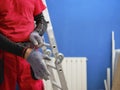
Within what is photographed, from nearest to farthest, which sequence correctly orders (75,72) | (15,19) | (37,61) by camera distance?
(37,61), (15,19), (75,72)

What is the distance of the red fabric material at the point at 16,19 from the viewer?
1357 millimetres

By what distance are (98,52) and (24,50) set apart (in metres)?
1.62

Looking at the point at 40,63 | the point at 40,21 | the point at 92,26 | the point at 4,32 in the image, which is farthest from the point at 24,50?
the point at 92,26

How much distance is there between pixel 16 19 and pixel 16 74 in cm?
34

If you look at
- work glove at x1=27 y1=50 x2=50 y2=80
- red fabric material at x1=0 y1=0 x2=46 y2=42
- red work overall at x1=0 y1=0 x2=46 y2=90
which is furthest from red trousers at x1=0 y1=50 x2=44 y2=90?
work glove at x1=27 y1=50 x2=50 y2=80

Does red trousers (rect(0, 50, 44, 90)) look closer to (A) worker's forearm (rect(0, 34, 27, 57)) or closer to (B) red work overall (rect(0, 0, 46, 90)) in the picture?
(B) red work overall (rect(0, 0, 46, 90))

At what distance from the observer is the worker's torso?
1355mm

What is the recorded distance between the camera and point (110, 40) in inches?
104

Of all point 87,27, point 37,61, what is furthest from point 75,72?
point 37,61

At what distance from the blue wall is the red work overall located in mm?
1150

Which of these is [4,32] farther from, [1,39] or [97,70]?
[97,70]

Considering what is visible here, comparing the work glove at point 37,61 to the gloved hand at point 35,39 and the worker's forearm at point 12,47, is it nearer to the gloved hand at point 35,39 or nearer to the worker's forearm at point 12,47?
the worker's forearm at point 12,47

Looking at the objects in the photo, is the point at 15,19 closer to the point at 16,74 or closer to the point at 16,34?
the point at 16,34

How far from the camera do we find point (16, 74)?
4.66ft
